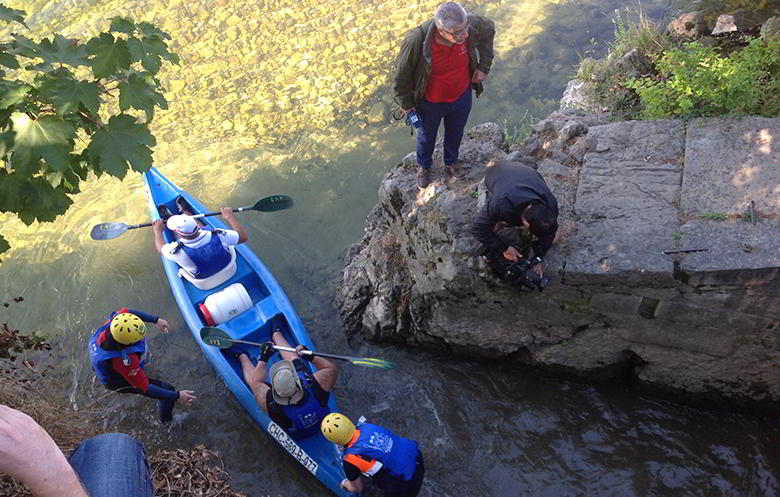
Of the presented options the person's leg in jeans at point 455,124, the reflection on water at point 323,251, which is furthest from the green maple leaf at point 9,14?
the reflection on water at point 323,251

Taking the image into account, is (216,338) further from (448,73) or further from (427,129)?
(448,73)

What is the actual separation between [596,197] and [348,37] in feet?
20.6

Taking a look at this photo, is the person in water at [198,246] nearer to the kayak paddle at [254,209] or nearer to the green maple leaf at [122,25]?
the kayak paddle at [254,209]

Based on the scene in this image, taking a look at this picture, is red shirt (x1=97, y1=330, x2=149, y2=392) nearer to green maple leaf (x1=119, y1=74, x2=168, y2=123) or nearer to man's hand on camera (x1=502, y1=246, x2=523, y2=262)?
green maple leaf (x1=119, y1=74, x2=168, y2=123)

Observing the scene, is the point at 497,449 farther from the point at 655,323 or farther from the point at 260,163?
the point at 260,163

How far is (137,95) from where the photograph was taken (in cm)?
311

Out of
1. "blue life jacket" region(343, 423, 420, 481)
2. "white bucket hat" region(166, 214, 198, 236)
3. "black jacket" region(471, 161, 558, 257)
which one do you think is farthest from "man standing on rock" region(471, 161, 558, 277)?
"white bucket hat" region(166, 214, 198, 236)

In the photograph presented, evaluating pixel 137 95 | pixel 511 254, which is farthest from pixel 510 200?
pixel 137 95

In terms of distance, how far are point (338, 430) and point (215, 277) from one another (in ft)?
8.40

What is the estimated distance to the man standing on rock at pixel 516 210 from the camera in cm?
396

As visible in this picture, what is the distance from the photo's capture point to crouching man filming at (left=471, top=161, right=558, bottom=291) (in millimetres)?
3965

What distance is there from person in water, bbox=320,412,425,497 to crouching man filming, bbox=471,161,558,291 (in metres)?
1.47

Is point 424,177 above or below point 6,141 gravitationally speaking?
below

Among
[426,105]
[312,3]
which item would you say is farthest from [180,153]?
[426,105]
